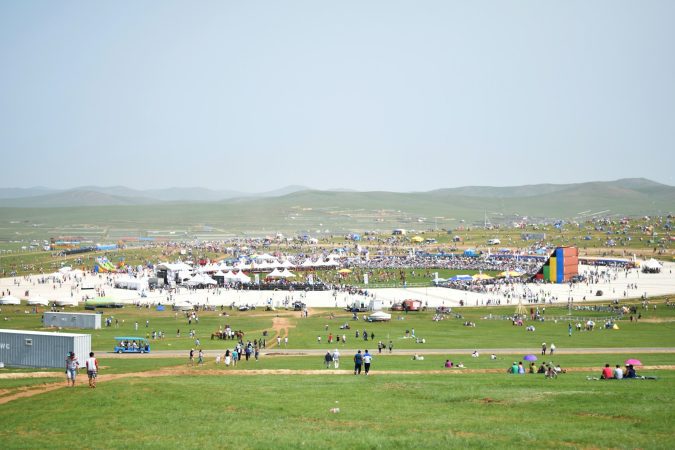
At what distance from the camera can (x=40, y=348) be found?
33.7 metres

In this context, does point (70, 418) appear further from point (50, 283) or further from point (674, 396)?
point (50, 283)

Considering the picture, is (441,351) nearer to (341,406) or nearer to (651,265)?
(341,406)

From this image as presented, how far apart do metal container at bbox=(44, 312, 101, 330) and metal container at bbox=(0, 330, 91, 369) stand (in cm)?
1957

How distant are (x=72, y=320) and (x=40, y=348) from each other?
22.1m

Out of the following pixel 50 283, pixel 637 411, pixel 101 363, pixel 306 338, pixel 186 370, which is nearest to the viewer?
pixel 637 411

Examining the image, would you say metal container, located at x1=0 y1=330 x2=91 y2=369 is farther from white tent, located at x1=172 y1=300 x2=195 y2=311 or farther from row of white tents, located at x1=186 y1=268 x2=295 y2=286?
row of white tents, located at x1=186 y1=268 x2=295 y2=286

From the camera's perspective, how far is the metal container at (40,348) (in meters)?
33.0

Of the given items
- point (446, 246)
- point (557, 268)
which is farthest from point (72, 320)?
point (446, 246)

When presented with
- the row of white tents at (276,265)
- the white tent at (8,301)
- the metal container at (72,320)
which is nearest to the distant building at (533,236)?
the row of white tents at (276,265)

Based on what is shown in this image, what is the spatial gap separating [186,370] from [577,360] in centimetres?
1936

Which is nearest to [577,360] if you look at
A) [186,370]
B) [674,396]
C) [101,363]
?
[674,396]

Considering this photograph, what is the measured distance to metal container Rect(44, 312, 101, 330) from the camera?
54062 millimetres

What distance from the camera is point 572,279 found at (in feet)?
297

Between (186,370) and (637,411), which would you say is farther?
(186,370)
